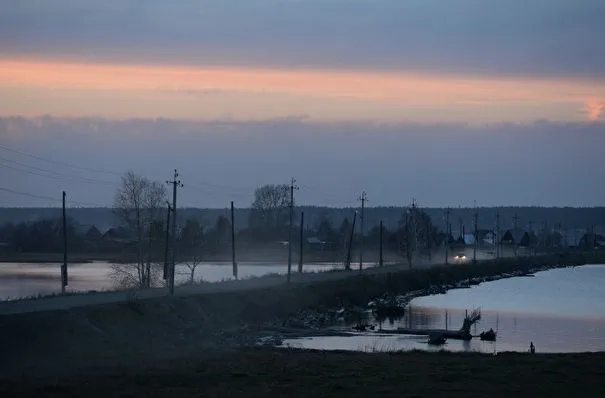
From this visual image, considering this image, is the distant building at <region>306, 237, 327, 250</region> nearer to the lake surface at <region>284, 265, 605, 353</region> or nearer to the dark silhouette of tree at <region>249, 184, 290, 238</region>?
the dark silhouette of tree at <region>249, 184, 290, 238</region>

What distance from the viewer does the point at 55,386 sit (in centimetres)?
1948

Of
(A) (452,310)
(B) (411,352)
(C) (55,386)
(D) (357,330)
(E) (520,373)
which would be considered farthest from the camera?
(A) (452,310)

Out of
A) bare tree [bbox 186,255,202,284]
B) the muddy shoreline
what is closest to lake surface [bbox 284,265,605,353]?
the muddy shoreline

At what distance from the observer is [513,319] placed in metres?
49.9

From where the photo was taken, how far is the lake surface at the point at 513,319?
3688 cm

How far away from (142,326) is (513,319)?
20898mm

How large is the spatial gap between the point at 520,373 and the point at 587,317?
31092 mm

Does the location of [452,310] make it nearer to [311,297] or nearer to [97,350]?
[311,297]

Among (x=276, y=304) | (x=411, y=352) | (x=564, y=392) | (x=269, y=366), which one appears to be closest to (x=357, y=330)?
(x=276, y=304)

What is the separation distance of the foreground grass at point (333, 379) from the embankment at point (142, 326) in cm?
282

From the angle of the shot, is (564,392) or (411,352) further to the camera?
(411,352)

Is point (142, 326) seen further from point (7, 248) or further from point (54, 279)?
point (7, 248)

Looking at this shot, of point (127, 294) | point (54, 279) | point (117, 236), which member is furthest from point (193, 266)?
point (117, 236)

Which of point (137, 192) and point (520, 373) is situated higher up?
point (137, 192)
